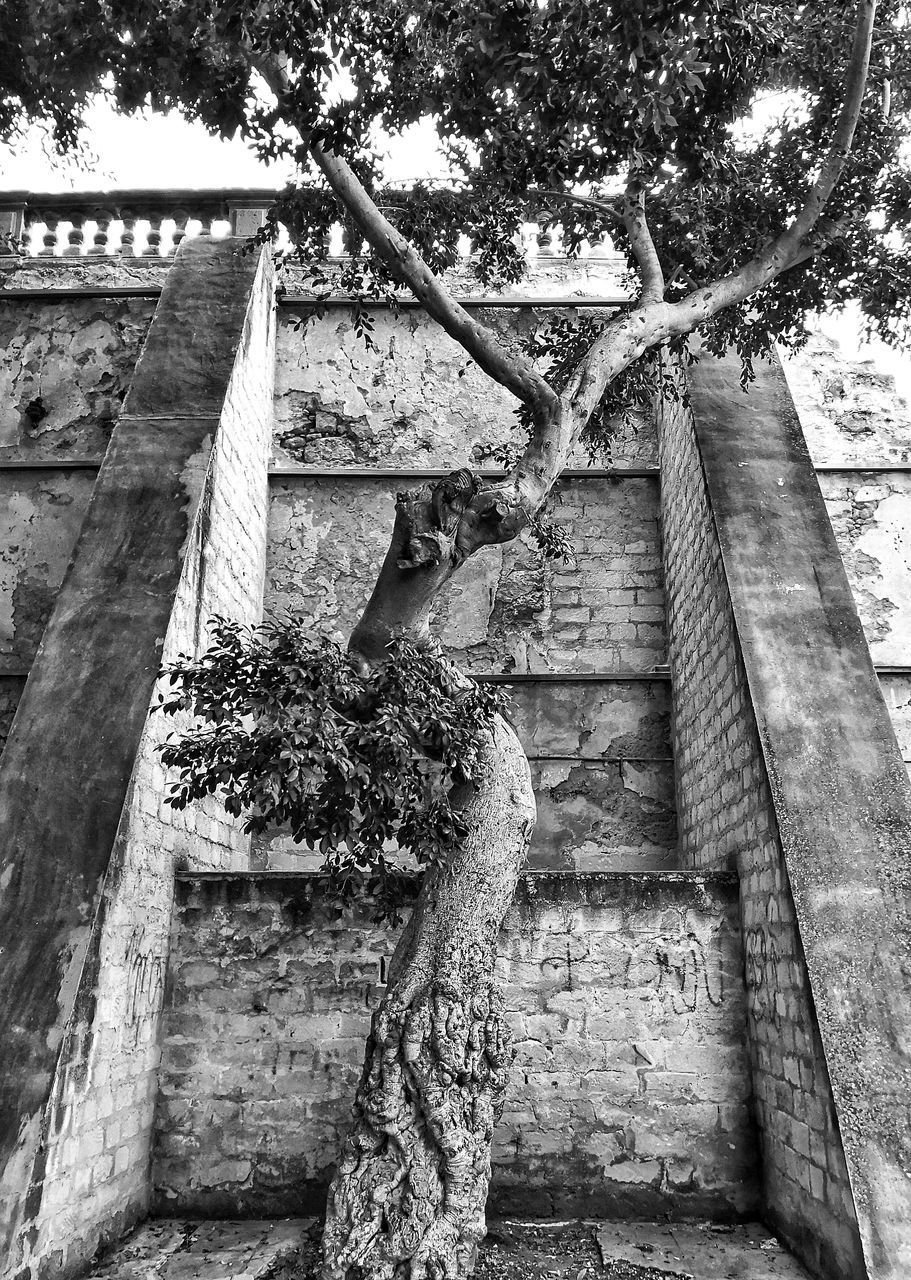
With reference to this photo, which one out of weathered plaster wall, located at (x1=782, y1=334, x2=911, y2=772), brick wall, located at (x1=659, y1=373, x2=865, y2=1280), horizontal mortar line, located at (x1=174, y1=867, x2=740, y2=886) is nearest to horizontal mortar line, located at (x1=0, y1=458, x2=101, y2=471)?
horizontal mortar line, located at (x1=174, y1=867, x2=740, y2=886)

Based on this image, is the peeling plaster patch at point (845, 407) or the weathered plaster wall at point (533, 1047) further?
the peeling plaster patch at point (845, 407)

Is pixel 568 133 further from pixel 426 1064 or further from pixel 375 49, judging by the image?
pixel 426 1064

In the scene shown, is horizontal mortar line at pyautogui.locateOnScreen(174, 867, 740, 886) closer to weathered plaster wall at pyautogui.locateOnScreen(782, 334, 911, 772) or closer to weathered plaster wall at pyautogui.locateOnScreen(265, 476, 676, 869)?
weathered plaster wall at pyautogui.locateOnScreen(265, 476, 676, 869)

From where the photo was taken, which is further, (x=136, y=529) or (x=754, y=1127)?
(x=136, y=529)

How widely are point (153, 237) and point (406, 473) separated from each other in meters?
3.19

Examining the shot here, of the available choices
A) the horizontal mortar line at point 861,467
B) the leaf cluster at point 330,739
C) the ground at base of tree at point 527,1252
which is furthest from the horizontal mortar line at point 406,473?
the ground at base of tree at point 527,1252

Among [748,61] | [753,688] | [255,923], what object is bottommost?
[255,923]

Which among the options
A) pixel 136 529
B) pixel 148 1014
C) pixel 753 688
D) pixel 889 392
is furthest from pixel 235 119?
pixel 889 392

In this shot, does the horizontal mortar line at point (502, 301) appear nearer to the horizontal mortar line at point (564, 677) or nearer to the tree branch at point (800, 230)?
the tree branch at point (800, 230)

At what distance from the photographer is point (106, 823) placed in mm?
4281

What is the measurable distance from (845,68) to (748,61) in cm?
122

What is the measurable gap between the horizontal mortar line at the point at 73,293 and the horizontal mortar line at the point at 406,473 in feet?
5.99

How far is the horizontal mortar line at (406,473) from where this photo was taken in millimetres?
7848

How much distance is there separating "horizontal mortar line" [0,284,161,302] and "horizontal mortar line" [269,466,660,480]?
1.82 m
